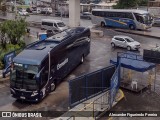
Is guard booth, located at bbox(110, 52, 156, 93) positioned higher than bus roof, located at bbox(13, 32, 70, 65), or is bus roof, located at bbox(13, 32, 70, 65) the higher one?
bus roof, located at bbox(13, 32, 70, 65)

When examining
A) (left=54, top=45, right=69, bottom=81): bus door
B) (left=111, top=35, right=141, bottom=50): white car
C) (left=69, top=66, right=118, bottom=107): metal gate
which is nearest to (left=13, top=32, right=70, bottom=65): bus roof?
(left=54, top=45, right=69, bottom=81): bus door

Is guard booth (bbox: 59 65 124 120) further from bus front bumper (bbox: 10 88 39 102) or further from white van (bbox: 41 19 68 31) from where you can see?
white van (bbox: 41 19 68 31)

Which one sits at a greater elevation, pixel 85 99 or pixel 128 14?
pixel 128 14

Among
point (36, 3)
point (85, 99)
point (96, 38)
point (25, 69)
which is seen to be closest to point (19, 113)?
point (25, 69)

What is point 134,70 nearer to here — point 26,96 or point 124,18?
point 26,96

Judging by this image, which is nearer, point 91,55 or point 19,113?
point 19,113

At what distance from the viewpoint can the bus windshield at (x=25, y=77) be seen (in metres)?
17.7

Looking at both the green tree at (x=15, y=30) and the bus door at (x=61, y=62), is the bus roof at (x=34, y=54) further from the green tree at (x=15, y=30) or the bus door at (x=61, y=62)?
the green tree at (x=15, y=30)

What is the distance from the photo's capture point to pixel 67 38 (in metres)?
22.9

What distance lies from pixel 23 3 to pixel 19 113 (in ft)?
296

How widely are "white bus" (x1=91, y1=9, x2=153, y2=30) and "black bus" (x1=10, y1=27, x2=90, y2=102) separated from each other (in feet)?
80.3

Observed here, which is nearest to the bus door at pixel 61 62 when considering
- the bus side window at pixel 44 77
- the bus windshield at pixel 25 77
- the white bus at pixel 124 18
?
the bus side window at pixel 44 77

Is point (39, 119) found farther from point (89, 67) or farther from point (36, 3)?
point (36, 3)

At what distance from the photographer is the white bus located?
148ft
